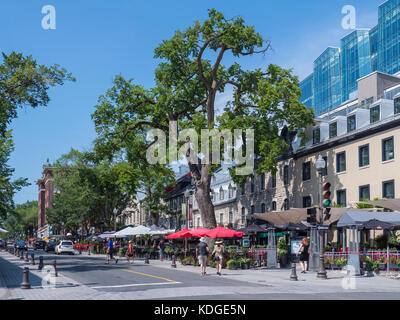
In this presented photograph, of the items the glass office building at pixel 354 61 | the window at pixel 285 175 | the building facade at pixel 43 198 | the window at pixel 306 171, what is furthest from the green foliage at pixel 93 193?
the building facade at pixel 43 198

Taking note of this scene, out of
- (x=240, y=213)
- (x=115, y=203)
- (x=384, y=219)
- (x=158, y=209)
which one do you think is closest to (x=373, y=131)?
(x=384, y=219)

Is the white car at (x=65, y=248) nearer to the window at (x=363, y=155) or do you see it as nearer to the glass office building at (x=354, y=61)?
the window at (x=363, y=155)

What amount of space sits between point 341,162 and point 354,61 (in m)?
61.5

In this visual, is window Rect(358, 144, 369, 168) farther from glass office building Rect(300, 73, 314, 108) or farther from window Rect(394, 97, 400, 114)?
glass office building Rect(300, 73, 314, 108)

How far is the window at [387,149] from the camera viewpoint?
3278 centimetres

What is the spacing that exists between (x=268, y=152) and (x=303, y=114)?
4.23 metres

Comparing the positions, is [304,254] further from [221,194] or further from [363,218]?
[221,194]

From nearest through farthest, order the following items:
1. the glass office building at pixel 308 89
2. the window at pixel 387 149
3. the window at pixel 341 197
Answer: the window at pixel 387 149, the window at pixel 341 197, the glass office building at pixel 308 89

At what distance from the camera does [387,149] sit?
33188 mm

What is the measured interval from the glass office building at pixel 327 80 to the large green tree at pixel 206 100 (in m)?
63.1

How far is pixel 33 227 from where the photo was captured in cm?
18450

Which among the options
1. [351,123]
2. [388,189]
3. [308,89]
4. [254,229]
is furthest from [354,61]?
[254,229]

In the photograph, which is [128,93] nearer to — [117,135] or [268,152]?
[117,135]
